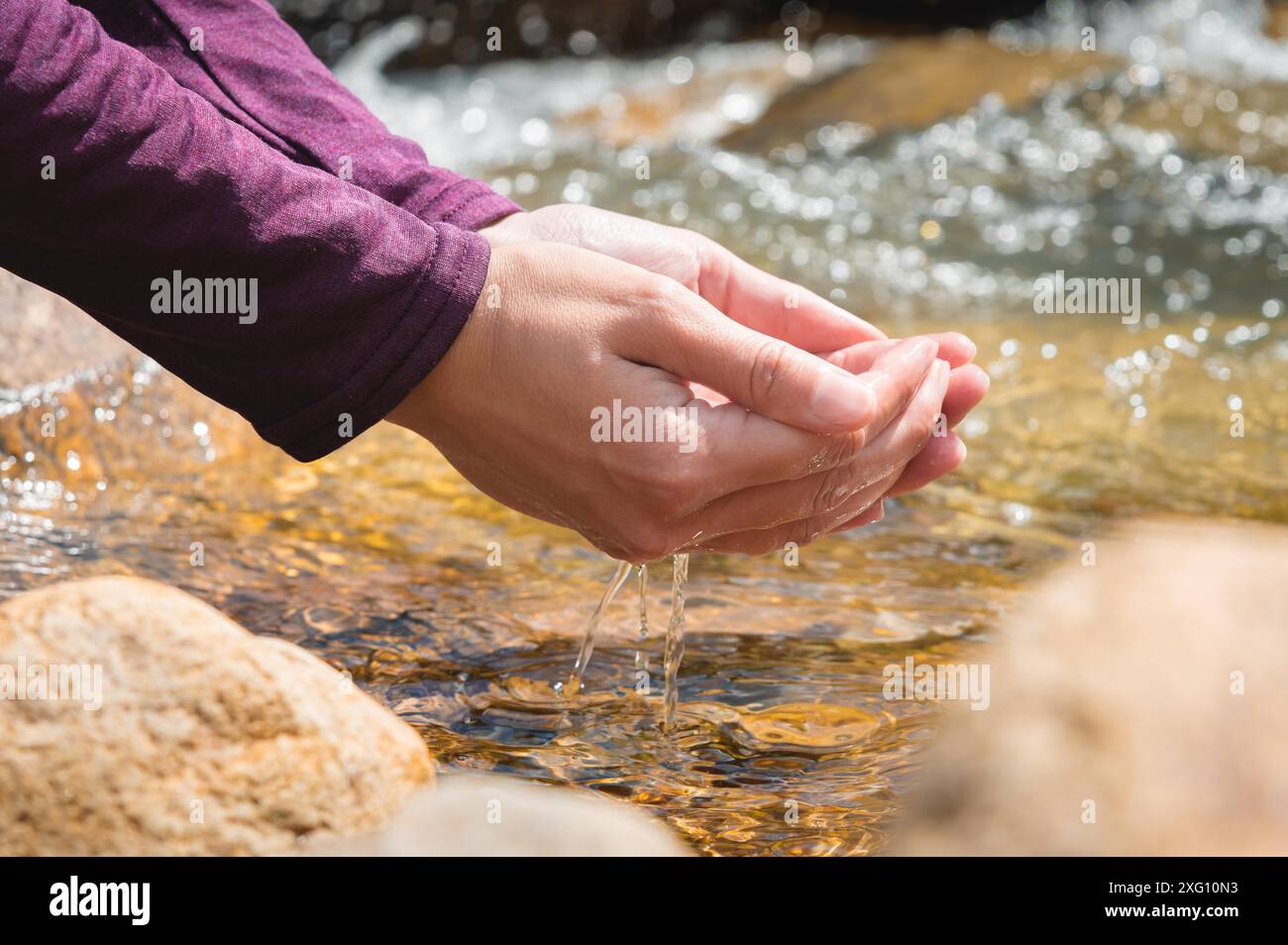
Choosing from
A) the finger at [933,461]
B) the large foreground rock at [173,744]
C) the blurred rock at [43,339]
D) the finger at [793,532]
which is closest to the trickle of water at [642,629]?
the finger at [793,532]

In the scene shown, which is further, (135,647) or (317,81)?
(317,81)

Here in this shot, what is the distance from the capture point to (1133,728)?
51.9 inches

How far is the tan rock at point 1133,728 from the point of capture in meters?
1.28

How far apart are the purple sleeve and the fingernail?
0.89 m

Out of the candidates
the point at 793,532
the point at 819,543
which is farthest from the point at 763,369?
the point at 819,543

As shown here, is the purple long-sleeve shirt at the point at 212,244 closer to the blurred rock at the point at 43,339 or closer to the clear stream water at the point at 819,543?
the clear stream water at the point at 819,543

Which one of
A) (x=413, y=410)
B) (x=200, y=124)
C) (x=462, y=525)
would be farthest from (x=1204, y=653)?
(x=462, y=525)

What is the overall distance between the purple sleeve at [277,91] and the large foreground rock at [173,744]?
1191 millimetres

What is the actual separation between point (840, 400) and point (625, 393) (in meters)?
0.35

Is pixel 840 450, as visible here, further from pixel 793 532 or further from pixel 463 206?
pixel 463 206

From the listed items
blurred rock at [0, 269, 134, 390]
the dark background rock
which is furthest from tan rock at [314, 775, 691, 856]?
the dark background rock

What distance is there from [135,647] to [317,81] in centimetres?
143
